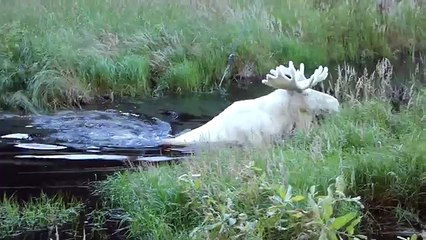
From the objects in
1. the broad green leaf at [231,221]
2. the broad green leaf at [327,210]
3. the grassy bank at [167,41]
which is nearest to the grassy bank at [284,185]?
the broad green leaf at [231,221]

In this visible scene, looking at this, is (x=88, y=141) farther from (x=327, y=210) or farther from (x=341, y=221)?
(x=341, y=221)

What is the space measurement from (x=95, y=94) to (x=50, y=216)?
525 cm

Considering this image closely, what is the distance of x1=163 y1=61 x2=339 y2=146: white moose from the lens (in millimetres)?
7781

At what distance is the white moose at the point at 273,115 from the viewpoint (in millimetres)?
7781

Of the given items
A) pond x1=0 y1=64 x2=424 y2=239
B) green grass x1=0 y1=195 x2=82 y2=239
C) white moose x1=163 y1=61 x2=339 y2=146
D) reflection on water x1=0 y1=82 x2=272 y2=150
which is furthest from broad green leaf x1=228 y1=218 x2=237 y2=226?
reflection on water x1=0 y1=82 x2=272 y2=150

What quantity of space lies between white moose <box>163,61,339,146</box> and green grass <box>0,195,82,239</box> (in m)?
1.91

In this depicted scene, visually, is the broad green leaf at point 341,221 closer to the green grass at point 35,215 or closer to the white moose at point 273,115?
the green grass at point 35,215

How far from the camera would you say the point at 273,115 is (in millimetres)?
7984

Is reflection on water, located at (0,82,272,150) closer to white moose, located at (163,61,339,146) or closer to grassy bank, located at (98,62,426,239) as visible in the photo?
white moose, located at (163,61,339,146)

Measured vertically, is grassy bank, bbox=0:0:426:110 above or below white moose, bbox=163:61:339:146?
above

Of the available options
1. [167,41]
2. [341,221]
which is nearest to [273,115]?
[341,221]

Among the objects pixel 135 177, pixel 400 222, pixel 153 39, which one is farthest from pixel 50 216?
pixel 153 39

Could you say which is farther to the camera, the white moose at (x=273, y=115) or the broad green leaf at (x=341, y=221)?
the white moose at (x=273, y=115)

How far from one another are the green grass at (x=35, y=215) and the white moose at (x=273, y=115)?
1908 millimetres
